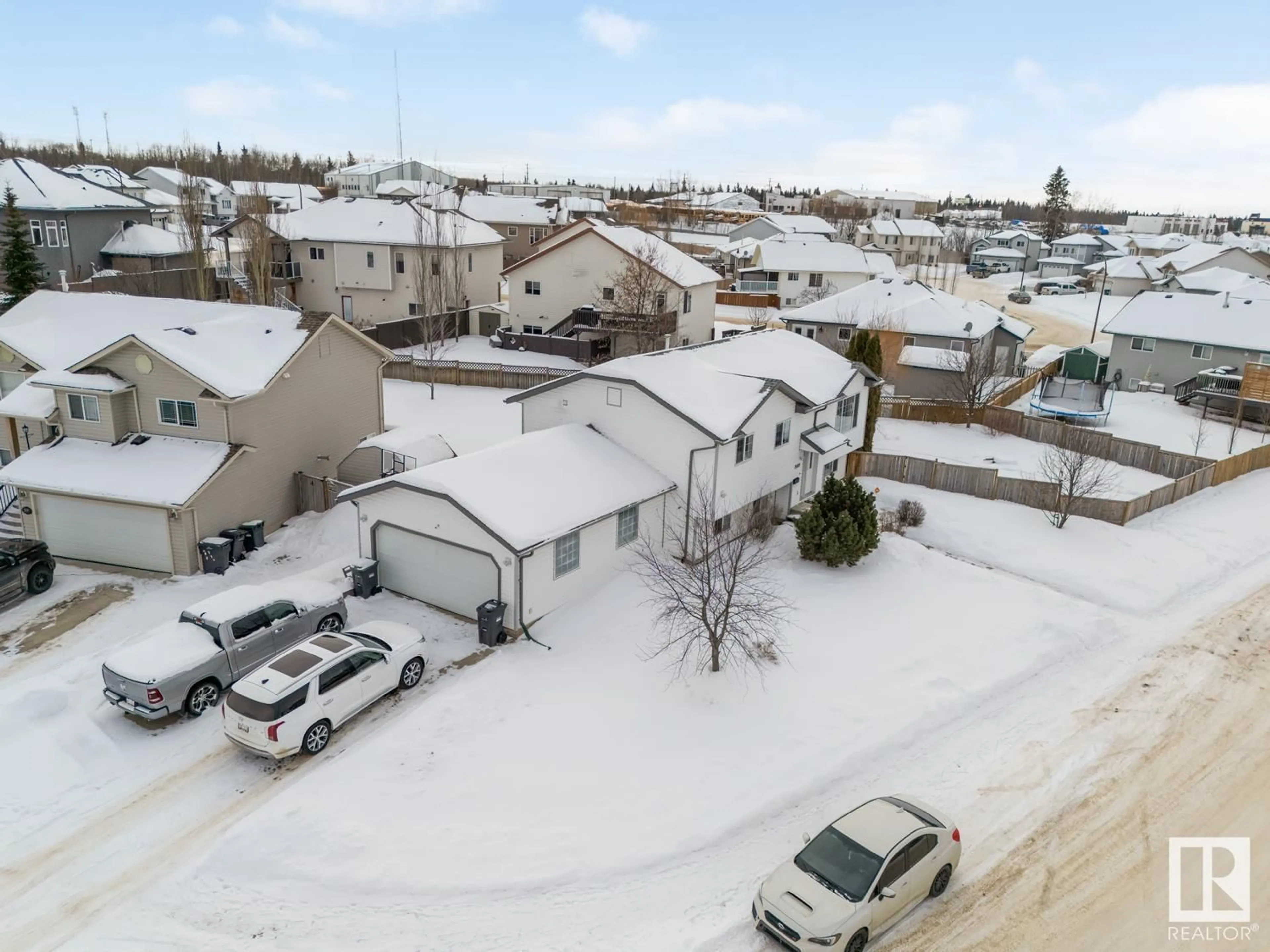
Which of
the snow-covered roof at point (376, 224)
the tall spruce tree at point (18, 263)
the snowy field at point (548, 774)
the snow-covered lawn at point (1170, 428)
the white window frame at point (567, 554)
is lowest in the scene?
the snowy field at point (548, 774)

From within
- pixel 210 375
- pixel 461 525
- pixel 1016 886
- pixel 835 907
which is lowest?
pixel 1016 886

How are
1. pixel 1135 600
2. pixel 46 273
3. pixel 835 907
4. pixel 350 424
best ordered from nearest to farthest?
A: pixel 835 907, pixel 1135 600, pixel 350 424, pixel 46 273

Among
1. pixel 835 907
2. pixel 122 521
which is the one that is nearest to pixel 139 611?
pixel 122 521

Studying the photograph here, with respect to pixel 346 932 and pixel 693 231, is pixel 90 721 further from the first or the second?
pixel 693 231

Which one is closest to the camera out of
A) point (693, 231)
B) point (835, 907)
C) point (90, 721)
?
point (835, 907)

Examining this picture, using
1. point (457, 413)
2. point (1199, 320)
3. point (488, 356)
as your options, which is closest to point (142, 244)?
point (488, 356)

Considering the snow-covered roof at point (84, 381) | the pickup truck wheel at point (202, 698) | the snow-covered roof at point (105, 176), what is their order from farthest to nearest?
the snow-covered roof at point (105, 176)
the snow-covered roof at point (84, 381)
the pickup truck wheel at point (202, 698)

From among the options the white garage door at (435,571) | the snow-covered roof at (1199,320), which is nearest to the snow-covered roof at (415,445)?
the white garage door at (435,571)

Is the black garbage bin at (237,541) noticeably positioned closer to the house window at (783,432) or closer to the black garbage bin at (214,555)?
the black garbage bin at (214,555)

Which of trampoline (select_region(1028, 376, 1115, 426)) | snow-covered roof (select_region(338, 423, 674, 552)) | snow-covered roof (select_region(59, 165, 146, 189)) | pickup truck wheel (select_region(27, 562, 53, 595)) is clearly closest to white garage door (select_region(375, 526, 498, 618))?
snow-covered roof (select_region(338, 423, 674, 552))
